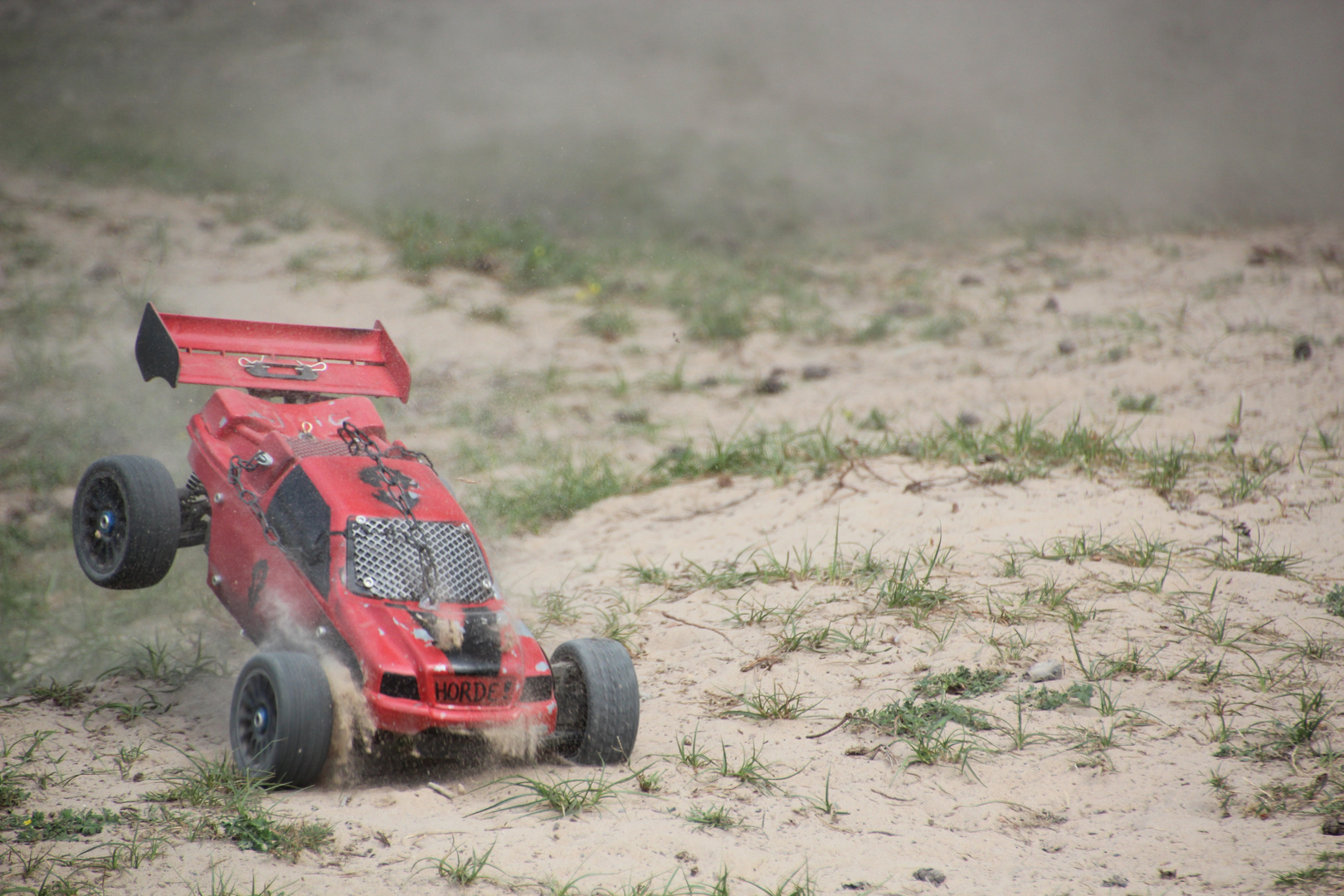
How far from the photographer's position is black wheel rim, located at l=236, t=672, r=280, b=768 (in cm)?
Result: 293

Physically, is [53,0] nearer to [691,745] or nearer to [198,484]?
[198,484]

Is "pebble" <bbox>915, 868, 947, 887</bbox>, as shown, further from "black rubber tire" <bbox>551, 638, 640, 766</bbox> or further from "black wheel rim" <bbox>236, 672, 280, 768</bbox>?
"black wheel rim" <bbox>236, 672, 280, 768</bbox>

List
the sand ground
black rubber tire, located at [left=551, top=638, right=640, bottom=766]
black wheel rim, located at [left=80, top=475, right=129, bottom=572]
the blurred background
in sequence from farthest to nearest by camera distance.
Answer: the blurred background → black wheel rim, located at [left=80, top=475, right=129, bottom=572] → black rubber tire, located at [left=551, top=638, right=640, bottom=766] → the sand ground

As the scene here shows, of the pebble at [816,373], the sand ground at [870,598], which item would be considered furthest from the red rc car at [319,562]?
the pebble at [816,373]

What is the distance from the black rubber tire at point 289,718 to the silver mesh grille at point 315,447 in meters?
0.75

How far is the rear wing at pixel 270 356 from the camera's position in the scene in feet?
12.5

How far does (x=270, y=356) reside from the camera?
4016 millimetres

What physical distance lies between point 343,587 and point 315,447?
2.13 ft

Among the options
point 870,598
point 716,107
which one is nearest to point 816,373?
point 870,598

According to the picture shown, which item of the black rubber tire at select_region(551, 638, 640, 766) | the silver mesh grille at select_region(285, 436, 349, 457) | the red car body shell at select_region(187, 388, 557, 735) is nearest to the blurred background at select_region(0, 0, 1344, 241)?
the red car body shell at select_region(187, 388, 557, 735)

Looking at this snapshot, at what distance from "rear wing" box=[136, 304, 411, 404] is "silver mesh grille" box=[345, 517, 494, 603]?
1.02m

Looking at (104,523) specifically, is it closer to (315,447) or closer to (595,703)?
(315,447)

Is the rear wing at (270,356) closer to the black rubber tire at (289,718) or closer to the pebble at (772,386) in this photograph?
the black rubber tire at (289,718)

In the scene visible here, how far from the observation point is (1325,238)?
8.45 meters
